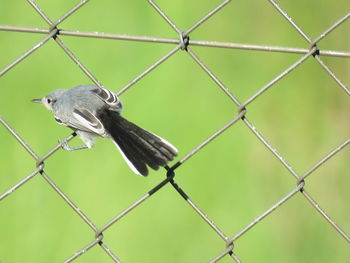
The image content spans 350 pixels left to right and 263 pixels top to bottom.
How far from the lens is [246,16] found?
3.26 meters

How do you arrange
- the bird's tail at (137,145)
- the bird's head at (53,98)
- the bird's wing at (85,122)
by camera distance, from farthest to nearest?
the bird's head at (53,98) < the bird's wing at (85,122) < the bird's tail at (137,145)

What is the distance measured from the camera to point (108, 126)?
2.03 meters

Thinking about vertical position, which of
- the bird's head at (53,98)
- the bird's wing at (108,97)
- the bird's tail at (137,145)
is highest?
the bird's head at (53,98)

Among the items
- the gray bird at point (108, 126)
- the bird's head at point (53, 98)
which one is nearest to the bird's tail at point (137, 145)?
the gray bird at point (108, 126)

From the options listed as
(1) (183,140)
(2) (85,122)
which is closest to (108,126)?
(2) (85,122)

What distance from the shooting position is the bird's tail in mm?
1914

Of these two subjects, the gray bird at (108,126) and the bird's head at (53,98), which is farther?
the bird's head at (53,98)

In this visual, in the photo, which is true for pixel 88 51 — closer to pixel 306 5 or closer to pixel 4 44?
pixel 4 44

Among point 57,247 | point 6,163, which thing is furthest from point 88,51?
point 57,247

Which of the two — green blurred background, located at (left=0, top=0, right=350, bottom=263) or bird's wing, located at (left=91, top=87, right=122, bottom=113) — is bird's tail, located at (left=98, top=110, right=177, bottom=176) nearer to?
bird's wing, located at (left=91, top=87, right=122, bottom=113)

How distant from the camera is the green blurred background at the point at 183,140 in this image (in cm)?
290

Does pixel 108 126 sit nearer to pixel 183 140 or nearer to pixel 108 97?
pixel 108 97

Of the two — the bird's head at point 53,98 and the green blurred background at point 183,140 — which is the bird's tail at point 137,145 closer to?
the bird's head at point 53,98

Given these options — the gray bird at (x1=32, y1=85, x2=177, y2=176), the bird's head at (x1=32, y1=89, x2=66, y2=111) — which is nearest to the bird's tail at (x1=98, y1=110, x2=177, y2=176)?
the gray bird at (x1=32, y1=85, x2=177, y2=176)
